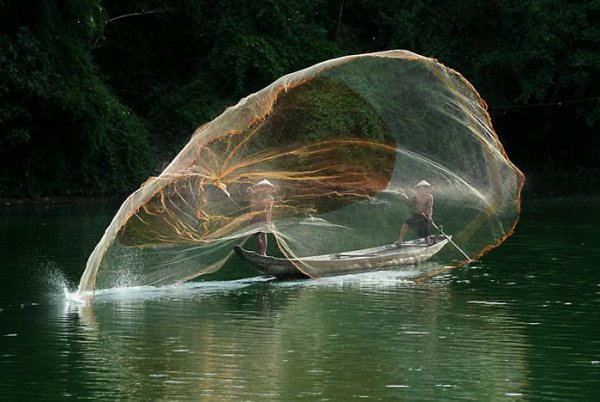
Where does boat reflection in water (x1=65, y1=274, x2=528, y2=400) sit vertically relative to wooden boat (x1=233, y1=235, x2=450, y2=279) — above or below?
below

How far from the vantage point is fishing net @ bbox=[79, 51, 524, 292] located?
1623 cm

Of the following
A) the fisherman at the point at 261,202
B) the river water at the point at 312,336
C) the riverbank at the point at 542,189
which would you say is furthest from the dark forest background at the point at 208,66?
the fisherman at the point at 261,202

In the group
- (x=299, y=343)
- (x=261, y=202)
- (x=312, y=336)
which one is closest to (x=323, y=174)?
(x=261, y=202)

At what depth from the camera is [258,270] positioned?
62.7ft

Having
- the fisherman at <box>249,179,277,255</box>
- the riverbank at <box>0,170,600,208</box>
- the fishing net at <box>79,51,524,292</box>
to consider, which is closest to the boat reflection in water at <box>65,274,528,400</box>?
the fishing net at <box>79,51,524,292</box>

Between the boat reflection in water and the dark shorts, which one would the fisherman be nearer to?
the boat reflection in water

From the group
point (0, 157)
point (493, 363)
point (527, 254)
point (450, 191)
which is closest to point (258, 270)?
point (450, 191)

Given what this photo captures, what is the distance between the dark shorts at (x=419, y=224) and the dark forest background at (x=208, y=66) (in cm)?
1493

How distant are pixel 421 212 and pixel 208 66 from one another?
21.0 m

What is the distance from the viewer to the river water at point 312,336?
456 inches

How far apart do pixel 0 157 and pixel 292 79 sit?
1809 centimetres

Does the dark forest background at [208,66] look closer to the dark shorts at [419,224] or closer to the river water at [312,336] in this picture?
the river water at [312,336]

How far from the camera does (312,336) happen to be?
14180mm

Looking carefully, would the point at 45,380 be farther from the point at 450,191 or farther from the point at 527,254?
the point at 527,254
